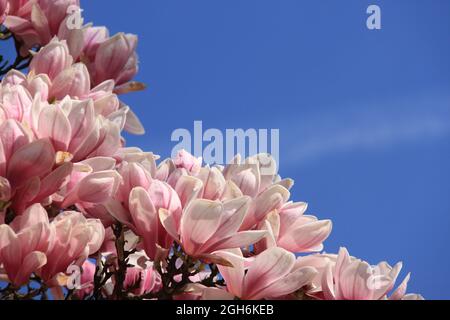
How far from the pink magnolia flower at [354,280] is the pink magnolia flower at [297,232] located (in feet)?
0.32

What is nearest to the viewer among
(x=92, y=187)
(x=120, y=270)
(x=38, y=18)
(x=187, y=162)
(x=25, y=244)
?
(x=25, y=244)

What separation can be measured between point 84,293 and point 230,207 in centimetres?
57

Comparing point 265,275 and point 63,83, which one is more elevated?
point 63,83

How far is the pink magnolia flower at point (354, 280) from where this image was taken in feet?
4.31

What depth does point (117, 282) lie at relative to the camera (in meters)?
1.40

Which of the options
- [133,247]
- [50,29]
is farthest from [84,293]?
[50,29]

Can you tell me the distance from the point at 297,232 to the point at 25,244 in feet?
1.87

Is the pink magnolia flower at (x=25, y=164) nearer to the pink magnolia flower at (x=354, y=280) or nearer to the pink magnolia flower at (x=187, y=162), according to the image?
the pink magnolia flower at (x=187, y=162)

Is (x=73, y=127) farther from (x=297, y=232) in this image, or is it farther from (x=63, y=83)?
(x=297, y=232)

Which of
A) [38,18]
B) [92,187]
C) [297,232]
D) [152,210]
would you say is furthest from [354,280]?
[38,18]

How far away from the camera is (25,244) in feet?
3.88

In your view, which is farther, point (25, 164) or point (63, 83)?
point (63, 83)

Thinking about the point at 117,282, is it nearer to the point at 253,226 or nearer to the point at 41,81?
the point at 253,226

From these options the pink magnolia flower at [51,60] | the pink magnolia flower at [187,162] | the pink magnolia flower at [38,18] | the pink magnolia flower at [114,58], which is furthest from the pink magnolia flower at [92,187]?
the pink magnolia flower at [38,18]
